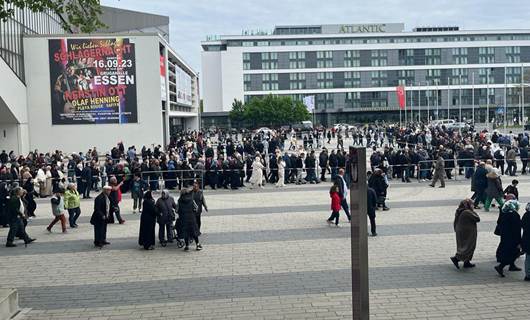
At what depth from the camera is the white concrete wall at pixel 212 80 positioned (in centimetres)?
11325

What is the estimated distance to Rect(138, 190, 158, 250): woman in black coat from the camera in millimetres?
13977

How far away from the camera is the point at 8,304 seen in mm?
9039

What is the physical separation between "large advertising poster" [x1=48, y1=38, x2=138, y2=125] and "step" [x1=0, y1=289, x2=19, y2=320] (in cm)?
3596

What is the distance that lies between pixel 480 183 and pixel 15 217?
12.9 m

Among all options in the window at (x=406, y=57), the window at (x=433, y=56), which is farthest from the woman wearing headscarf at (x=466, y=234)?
the window at (x=433, y=56)

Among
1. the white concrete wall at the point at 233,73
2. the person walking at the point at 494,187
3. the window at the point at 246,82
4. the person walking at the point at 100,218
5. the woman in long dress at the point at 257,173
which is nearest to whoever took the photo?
the person walking at the point at 100,218

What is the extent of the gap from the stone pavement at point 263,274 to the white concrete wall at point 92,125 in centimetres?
Answer: 2734

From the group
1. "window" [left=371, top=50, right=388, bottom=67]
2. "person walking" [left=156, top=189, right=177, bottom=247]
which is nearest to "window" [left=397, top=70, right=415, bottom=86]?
"window" [left=371, top=50, right=388, bottom=67]

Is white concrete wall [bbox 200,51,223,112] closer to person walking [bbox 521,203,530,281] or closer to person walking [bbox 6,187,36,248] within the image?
person walking [bbox 6,187,36,248]

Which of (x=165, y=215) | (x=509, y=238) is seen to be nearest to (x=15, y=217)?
(x=165, y=215)

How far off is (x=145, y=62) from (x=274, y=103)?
148 ft

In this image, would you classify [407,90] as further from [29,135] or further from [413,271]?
[413,271]

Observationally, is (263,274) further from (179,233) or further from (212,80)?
(212,80)

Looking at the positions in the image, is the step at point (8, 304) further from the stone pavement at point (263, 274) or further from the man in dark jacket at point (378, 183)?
the man in dark jacket at point (378, 183)
